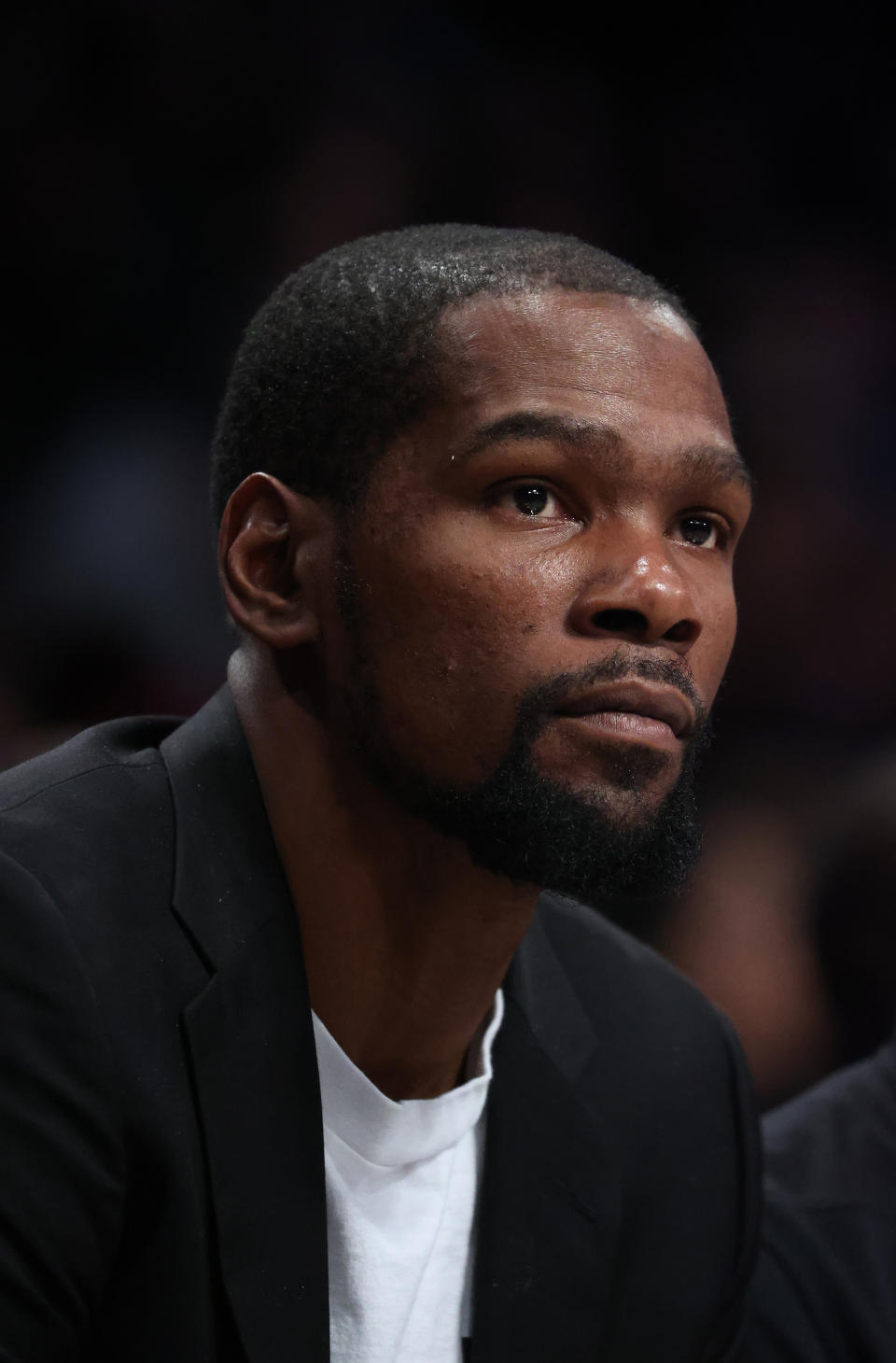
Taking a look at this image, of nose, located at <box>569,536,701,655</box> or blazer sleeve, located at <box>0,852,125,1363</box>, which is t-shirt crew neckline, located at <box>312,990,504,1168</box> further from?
nose, located at <box>569,536,701,655</box>

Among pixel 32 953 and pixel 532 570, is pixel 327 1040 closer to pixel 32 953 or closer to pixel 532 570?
pixel 32 953

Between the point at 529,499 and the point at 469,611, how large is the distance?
137mm

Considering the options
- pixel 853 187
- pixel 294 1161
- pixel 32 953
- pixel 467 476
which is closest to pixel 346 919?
pixel 294 1161

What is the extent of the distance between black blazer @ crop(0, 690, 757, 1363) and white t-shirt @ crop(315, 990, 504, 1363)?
38mm

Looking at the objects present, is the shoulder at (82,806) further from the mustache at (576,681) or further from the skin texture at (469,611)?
the mustache at (576,681)

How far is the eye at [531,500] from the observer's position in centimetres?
144

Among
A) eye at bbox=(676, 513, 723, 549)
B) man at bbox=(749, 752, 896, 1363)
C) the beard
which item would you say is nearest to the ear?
the beard

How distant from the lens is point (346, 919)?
153 cm

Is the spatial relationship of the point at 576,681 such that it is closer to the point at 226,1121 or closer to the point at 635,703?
the point at 635,703

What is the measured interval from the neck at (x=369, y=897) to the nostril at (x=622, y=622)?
0.28m

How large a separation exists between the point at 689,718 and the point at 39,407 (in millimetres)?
1519

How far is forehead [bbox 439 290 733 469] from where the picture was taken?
144 cm

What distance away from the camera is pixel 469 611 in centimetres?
139

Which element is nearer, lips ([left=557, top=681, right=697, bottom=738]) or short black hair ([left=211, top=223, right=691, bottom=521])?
lips ([left=557, top=681, right=697, bottom=738])
